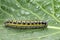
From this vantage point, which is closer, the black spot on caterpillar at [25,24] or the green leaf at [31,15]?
the green leaf at [31,15]

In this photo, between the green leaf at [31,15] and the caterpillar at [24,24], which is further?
the caterpillar at [24,24]

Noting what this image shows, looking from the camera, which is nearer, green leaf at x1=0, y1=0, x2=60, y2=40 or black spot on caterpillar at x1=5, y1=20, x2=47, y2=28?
green leaf at x1=0, y1=0, x2=60, y2=40

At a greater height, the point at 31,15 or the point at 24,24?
the point at 31,15

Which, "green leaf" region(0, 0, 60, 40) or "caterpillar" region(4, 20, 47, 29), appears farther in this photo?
"caterpillar" region(4, 20, 47, 29)

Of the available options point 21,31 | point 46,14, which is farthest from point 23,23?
point 46,14

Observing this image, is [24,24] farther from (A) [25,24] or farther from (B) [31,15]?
(B) [31,15]

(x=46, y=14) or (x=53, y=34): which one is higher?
(x=46, y=14)

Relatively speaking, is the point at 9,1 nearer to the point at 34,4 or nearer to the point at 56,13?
the point at 34,4

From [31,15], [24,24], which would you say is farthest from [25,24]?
[31,15]
